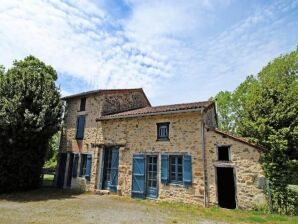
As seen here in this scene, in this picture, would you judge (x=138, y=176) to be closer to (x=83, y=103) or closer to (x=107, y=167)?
(x=107, y=167)

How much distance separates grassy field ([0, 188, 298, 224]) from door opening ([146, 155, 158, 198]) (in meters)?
0.49

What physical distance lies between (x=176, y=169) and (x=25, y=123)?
8.36m

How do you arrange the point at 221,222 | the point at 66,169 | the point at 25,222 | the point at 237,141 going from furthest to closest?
the point at 66,169 < the point at 237,141 < the point at 221,222 < the point at 25,222

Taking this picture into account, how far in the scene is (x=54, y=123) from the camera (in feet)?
43.2

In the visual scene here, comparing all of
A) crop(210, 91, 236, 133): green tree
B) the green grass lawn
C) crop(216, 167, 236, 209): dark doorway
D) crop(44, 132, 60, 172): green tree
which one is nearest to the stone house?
crop(216, 167, 236, 209): dark doorway

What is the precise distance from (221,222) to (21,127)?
420 inches

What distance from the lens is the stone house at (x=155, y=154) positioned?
947cm

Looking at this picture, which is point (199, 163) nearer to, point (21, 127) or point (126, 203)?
point (126, 203)

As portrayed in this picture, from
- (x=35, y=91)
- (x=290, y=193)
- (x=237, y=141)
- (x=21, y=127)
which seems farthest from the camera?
(x=35, y=91)

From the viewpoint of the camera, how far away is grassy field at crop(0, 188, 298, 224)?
730 centimetres

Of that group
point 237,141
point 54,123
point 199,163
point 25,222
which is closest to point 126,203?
point 199,163

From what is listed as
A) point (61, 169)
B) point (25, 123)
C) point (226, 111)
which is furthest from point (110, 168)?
point (226, 111)

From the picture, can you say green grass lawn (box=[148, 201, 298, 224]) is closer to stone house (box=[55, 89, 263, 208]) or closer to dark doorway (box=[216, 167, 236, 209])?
stone house (box=[55, 89, 263, 208])

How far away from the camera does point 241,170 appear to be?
9141 mm
